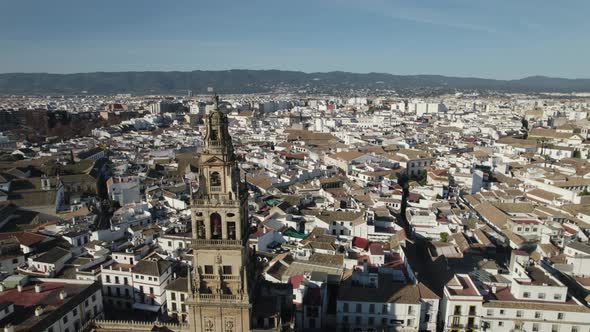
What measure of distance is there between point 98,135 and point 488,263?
127 m

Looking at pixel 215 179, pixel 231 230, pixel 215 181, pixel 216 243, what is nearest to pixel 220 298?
pixel 216 243

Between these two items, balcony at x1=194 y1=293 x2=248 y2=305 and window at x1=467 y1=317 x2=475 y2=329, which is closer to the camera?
balcony at x1=194 y1=293 x2=248 y2=305

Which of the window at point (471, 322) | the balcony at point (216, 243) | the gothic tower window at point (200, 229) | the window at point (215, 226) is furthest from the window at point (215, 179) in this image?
the window at point (471, 322)

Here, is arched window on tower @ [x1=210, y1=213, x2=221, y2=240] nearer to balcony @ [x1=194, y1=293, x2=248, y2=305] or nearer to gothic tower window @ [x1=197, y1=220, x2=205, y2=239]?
gothic tower window @ [x1=197, y1=220, x2=205, y2=239]

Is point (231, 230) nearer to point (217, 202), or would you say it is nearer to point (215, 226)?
point (215, 226)

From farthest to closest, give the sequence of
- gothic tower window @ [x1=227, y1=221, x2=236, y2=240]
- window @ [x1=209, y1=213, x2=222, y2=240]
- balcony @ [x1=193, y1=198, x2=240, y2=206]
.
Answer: window @ [x1=209, y1=213, x2=222, y2=240]
gothic tower window @ [x1=227, y1=221, x2=236, y2=240]
balcony @ [x1=193, y1=198, x2=240, y2=206]

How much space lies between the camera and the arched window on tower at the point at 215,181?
22234mm

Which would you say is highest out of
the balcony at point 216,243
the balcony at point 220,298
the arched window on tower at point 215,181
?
the arched window on tower at point 215,181

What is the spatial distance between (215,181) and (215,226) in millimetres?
2487

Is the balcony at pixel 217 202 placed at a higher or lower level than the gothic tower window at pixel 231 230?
higher

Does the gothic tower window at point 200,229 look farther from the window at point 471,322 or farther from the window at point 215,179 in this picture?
the window at point 471,322

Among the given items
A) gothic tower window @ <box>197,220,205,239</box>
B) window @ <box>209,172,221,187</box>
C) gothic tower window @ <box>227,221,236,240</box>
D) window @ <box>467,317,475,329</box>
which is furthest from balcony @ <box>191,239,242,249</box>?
window @ <box>467,317,475,329</box>

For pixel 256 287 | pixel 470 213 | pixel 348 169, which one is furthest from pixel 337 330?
pixel 348 169

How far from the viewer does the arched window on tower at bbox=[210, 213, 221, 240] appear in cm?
2248
